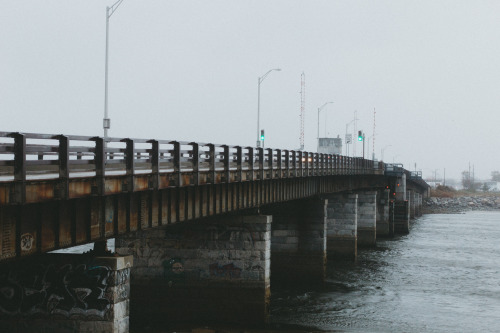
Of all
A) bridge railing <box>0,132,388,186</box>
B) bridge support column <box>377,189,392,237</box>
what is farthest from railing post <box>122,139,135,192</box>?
bridge support column <box>377,189,392,237</box>

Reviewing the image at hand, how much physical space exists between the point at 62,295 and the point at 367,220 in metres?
55.3

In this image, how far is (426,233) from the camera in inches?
Result: 3462

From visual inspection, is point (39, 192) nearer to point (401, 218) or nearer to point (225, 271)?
point (225, 271)

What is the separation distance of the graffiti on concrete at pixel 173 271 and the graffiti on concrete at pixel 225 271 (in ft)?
4.25

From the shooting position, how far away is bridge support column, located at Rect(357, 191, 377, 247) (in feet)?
224

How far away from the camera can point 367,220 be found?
69375 millimetres

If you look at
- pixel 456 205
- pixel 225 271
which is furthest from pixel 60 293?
pixel 456 205

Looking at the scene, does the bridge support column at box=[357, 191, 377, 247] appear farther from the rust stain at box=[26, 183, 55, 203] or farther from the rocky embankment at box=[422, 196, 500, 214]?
the rocky embankment at box=[422, 196, 500, 214]

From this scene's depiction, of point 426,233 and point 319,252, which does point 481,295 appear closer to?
point 319,252

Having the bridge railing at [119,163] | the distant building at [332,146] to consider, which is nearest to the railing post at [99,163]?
the bridge railing at [119,163]

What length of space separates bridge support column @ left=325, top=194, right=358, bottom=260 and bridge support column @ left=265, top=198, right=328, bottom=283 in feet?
40.0

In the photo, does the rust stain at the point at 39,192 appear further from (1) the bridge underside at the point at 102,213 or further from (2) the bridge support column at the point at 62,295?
(2) the bridge support column at the point at 62,295

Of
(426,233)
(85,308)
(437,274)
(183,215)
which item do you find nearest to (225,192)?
(183,215)

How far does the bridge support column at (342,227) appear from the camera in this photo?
2210 inches
